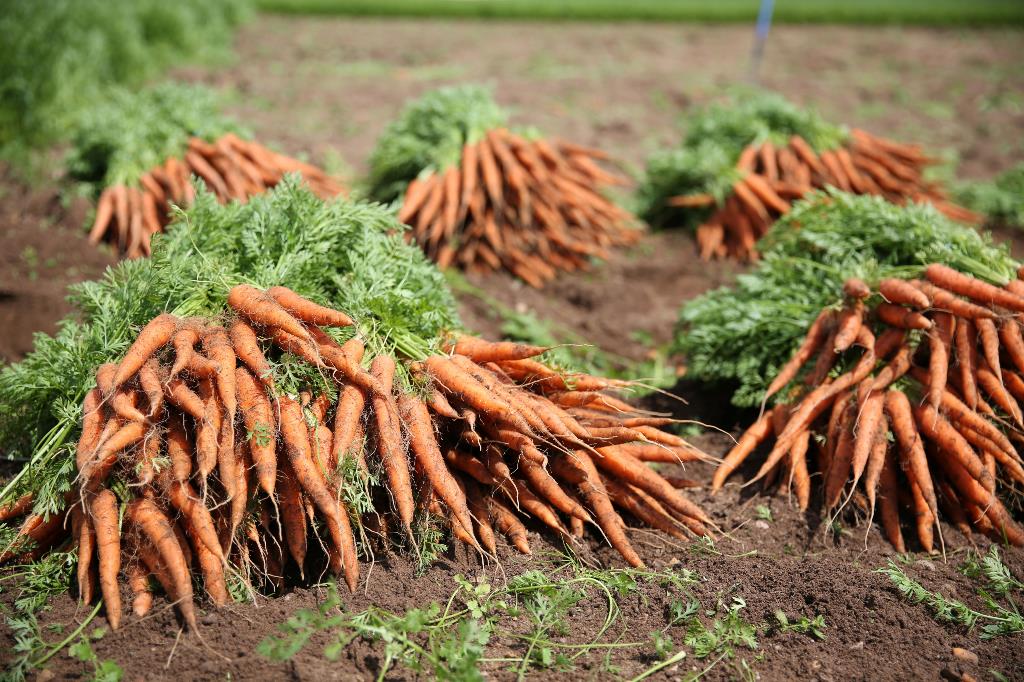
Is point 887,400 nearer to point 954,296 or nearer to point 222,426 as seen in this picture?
point 954,296

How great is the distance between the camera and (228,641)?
242cm

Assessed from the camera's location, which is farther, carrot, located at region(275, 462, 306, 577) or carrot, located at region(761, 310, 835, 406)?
carrot, located at region(761, 310, 835, 406)

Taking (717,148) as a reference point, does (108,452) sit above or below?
below

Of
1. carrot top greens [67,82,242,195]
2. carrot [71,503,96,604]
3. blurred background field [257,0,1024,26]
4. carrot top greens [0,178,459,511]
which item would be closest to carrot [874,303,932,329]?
carrot top greens [0,178,459,511]

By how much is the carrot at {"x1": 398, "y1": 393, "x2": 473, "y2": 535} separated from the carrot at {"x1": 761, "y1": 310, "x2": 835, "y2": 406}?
140cm

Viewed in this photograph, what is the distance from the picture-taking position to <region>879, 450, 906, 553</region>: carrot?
3.01m

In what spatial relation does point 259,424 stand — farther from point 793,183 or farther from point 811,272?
point 793,183

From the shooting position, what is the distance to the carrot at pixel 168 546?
242 centimetres

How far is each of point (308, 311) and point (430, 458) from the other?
24.9 inches

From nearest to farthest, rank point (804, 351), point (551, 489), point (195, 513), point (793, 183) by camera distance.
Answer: point (195, 513)
point (551, 489)
point (804, 351)
point (793, 183)

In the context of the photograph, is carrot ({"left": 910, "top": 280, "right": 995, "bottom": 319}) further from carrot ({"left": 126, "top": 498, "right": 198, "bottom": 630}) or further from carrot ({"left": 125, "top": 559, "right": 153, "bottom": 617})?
carrot ({"left": 125, "top": 559, "right": 153, "bottom": 617})

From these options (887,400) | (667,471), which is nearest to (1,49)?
(667,471)

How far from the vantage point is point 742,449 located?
10.9 feet

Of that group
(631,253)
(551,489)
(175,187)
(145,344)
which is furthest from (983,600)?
(175,187)
